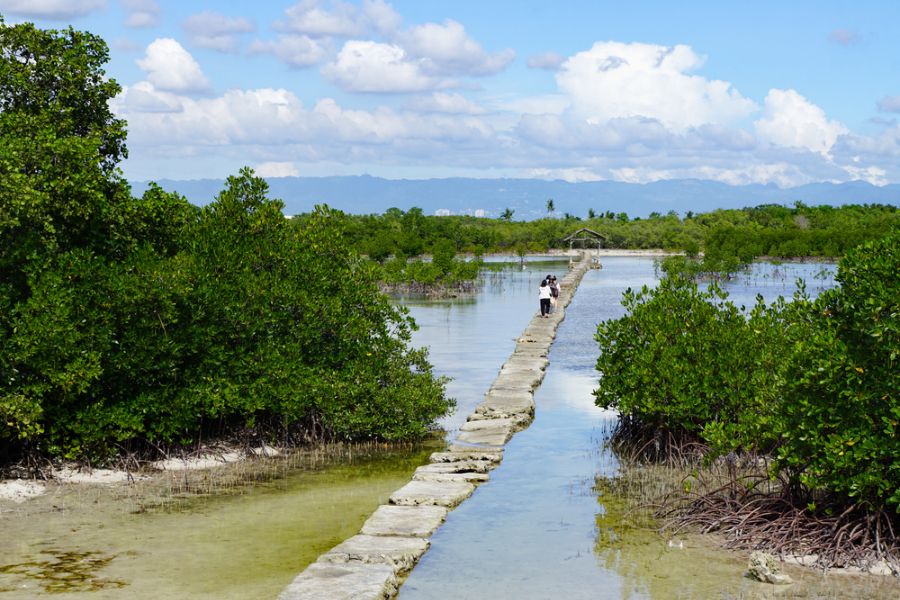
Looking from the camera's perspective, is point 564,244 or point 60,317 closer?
point 60,317

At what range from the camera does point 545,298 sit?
3127 centimetres

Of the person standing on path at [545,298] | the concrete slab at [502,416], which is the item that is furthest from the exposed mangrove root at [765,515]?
the person standing on path at [545,298]

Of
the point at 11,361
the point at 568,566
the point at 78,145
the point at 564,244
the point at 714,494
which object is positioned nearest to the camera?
the point at 568,566

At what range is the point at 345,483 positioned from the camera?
38.7ft

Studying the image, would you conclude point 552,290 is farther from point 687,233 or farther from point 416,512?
point 687,233

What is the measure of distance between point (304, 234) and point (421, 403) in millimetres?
2972

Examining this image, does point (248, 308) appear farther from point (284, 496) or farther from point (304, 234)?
point (284, 496)

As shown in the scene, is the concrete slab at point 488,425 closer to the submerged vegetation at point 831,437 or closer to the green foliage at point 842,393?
the green foliage at point 842,393

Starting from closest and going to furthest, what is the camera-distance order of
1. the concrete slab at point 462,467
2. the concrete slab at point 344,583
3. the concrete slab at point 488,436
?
the concrete slab at point 344,583, the concrete slab at point 462,467, the concrete slab at point 488,436

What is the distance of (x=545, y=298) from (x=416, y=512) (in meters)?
21.5

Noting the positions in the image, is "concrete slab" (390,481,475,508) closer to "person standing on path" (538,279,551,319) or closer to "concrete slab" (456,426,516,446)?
"concrete slab" (456,426,516,446)

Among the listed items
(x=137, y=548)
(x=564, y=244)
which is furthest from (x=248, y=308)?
(x=564, y=244)

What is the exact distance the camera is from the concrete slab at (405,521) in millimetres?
9359

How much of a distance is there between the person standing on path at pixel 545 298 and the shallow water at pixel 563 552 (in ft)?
55.5
